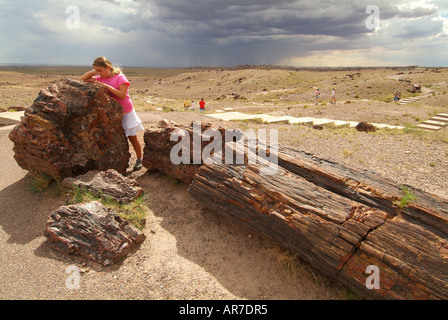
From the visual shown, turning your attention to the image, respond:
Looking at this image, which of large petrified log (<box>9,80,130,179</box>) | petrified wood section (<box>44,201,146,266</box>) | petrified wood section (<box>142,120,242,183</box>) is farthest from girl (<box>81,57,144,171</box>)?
petrified wood section (<box>44,201,146,266</box>)

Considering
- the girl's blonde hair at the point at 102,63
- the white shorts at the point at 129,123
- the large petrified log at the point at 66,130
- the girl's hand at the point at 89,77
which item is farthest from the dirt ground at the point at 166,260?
the girl's blonde hair at the point at 102,63

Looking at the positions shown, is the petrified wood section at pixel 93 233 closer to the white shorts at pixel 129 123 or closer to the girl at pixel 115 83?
the white shorts at pixel 129 123

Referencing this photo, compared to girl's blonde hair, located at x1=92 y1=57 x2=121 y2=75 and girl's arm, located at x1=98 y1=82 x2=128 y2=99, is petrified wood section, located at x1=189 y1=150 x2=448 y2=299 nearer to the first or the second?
girl's arm, located at x1=98 y1=82 x2=128 y2=99

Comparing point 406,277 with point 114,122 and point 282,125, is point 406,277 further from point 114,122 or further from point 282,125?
point 282,125

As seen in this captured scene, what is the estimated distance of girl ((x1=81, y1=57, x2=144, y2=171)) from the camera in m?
5.95

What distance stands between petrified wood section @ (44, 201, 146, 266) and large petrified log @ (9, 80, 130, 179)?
1.71 metres

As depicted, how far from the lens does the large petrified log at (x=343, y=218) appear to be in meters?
3.29

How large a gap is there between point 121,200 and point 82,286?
1.87m

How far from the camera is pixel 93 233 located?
13.9 feet

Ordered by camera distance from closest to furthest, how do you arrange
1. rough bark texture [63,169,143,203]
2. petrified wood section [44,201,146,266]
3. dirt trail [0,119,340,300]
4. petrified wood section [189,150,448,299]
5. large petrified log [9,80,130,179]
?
petrified wood section [189,150,448,299], dirt trail [0,119,340,300], petrified wood section [44,201,146,266], rough bark texture [63,169,143,203], large petrified log [9,80,130,179]

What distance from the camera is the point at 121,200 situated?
17.3ft

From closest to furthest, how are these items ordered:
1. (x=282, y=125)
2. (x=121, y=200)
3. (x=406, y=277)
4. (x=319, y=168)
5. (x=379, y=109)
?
(x=406, y=277)
(x=319, y=168)
(x=121, y=200)
(x=282, y=125)
(x=379, y=109)

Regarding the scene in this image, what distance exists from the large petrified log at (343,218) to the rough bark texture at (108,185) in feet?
4.67
